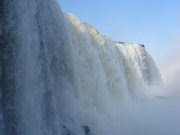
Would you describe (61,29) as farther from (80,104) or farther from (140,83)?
(140,83)

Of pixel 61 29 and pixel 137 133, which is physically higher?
pixel 61 29

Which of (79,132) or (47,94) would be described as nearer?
(47,94)

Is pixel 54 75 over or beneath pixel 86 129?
over

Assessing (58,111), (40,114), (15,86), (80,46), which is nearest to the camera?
(15,86)

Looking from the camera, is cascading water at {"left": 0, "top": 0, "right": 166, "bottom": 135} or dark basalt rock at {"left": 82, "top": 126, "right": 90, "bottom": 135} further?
dark basalt rock at {"left": 82, "top": 126, "right": 90, "bottom": 135}

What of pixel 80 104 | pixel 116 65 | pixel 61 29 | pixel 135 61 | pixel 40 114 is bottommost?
pixel 40 114

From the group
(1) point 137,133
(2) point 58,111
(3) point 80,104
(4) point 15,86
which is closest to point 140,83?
(1) point 137,133

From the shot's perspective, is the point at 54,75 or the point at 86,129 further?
the point at 86,129

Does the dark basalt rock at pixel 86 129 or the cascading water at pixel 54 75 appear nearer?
the cascading water at pixel 54 75
